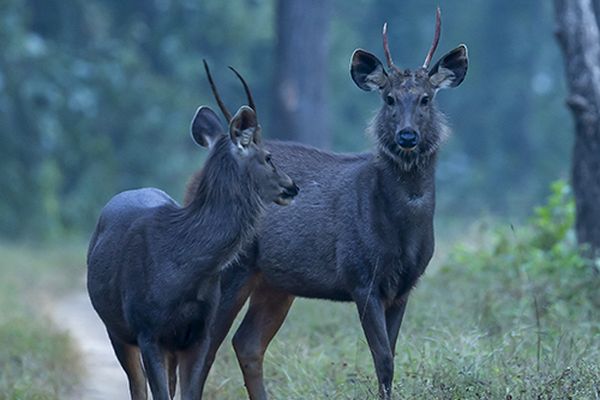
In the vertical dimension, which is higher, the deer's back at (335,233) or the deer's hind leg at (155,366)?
the deer's back at (335,233)

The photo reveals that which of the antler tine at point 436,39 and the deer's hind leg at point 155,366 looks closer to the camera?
the deer's hind leg at point 155,366

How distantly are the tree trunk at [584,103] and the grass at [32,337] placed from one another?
4.50m

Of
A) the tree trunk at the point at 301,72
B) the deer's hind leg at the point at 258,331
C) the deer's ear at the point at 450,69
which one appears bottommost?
the deer's hind leg at the point at 258,331

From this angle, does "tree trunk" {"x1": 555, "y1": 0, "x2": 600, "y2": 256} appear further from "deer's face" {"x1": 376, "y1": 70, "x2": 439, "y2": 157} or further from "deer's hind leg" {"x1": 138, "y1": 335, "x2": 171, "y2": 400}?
"deer's hind leg" {"x1": 138, "y1": 335, "x2": 171, "y2": 400}

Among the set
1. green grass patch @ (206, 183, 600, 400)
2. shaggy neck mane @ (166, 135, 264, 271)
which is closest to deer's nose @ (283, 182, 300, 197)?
shaggy neck mane @ (166, 135, 264, 271)

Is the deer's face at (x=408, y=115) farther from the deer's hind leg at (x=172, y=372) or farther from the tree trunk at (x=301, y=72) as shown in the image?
the tree trunk at (x=301, y=72)

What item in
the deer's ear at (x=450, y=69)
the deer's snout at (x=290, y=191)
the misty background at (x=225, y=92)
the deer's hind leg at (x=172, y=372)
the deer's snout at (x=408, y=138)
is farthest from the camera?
the misty background at (x=225, y=92)

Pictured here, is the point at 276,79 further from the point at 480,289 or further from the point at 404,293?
the point at 404,293

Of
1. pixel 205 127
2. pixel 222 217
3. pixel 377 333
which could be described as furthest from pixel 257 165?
pixel 377 333

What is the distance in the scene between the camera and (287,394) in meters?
8.56

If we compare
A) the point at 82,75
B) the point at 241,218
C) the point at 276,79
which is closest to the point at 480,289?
the point at 241,218

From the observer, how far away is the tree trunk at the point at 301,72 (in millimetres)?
19609

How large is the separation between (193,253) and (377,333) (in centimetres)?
130

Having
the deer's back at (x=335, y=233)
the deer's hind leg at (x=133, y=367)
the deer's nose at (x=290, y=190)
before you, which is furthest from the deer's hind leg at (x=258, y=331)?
the deer's nose at (x=290, y=190)
